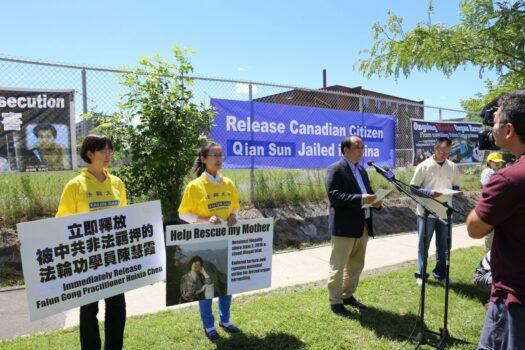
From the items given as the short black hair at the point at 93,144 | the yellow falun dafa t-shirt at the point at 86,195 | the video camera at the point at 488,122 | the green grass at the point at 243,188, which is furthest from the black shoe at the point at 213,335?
the green grass at the point at 243,188

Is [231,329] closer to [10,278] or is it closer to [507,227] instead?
[507,227]

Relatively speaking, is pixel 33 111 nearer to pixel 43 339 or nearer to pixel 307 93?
pixel 43 339

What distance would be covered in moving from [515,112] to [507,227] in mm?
589

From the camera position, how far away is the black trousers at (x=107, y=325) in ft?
11.0

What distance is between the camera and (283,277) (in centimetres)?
611

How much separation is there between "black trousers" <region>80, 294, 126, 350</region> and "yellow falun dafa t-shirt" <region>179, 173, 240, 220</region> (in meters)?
1.02

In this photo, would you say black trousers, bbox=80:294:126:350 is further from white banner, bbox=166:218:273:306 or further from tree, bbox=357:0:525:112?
tree, bbox=357:0:525:112

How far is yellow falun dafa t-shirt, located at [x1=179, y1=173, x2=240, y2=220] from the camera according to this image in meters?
3.98

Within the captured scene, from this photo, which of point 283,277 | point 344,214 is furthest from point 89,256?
point 283,277

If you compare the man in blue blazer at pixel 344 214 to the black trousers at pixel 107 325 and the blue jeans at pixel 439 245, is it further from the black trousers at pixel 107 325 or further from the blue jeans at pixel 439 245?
the black trousers at pixel 107 325

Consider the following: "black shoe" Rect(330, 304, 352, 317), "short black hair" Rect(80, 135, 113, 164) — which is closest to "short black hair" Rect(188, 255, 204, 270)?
"short black hair" Rect(80, 135, 113, 164)

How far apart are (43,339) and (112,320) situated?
102cm

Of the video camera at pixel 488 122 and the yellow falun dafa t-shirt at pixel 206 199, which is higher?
the video camera at pixel 488 122

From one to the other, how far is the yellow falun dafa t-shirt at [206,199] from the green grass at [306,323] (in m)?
1.21
